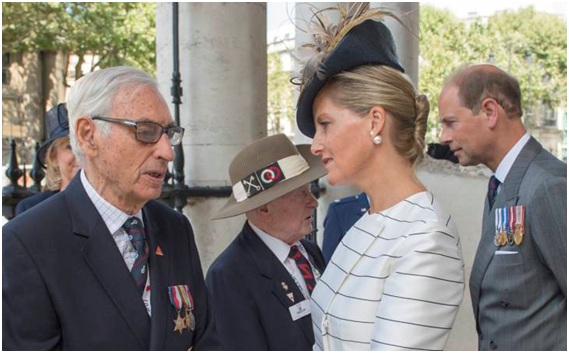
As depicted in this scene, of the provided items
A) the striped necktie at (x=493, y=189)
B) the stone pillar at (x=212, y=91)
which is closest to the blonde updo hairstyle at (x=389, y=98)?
the striped necktie at (x=493, y=189)

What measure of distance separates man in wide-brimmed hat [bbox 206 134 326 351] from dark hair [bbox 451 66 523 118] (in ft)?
2.53

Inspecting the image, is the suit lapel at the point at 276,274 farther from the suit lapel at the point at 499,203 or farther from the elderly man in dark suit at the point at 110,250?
the suit lapel at the point at 499,203

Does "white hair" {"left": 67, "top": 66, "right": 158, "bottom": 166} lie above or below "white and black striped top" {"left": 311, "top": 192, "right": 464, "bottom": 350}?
above

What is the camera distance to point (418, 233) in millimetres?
1887

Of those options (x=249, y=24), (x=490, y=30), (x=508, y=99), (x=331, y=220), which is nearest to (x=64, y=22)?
(x=249, y=24)

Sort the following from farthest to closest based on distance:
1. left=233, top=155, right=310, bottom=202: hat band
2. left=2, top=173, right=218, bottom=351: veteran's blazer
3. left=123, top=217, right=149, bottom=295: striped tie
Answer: left=233, top=155, right=310, bottom=202: hat band, left=123, top=217, right=149, bottom=295: striped tie, left=2, top=173, right=218, bottom=351: veteran's blazer

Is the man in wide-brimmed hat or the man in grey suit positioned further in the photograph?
the man in wide-brimmed hat

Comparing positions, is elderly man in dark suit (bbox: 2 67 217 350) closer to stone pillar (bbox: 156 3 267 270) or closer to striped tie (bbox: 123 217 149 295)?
striped tie (bbox: 123 217 149 295)

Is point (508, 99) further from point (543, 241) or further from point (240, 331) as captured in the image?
point (240, 331)

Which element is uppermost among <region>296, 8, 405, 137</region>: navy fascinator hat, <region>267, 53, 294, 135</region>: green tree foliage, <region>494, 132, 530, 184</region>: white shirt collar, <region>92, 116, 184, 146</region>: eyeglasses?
<region>296, 8, 405, 137</region>: navy fascinator hat

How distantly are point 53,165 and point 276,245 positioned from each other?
72.9 inches

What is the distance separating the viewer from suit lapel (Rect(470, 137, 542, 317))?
9.36 ft

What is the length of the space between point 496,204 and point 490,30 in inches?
1218

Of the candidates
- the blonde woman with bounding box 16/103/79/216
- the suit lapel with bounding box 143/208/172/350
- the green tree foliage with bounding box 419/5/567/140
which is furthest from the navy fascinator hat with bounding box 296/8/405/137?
the green tree foliage with bounding box 419/5/567/140
